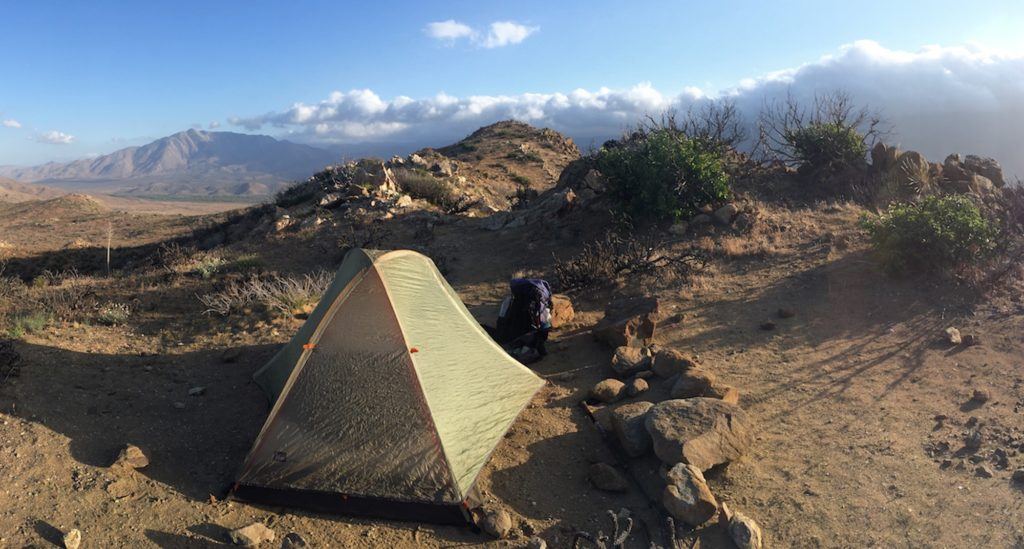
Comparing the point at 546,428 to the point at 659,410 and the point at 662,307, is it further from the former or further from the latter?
the point at 662,307

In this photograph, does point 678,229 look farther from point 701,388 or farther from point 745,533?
point 745,533

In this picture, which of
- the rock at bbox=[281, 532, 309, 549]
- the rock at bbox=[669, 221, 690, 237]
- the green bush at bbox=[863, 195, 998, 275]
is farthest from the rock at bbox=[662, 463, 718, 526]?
the rock at bbox=[669, 221, 690, 237]

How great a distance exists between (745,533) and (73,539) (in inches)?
183

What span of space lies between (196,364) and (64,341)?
1.70 m

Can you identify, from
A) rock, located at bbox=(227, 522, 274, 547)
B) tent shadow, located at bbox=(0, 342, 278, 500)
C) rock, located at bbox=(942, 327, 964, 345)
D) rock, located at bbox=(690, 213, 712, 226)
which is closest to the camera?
rock, located at bbox=(227, 522, 274, 547)

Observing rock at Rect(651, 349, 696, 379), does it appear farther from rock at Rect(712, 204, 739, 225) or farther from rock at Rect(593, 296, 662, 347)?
rock at Rect(712, 204, 739, 225)

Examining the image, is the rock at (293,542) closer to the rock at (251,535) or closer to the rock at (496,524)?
the rock at (251,535)

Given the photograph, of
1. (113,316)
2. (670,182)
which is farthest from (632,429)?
(670,182)

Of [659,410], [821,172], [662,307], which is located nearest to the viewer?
[659,410]

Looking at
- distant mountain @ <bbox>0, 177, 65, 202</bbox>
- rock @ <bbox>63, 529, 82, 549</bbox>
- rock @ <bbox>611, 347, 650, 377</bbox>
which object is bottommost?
rock @ <bbox>611, 347, 650, 377</bbox>

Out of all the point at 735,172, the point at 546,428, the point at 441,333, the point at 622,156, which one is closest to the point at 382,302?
the point at 441,333

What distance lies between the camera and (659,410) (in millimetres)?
5160

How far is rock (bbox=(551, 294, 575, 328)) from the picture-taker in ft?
26.8

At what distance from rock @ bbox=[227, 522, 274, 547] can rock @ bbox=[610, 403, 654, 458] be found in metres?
2.99
